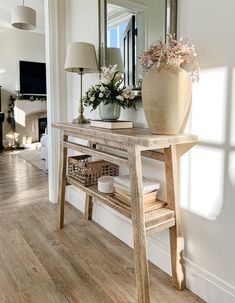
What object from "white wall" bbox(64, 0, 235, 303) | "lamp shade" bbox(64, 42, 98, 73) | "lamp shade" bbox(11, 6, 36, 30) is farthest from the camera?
"lamp shade" bbox(11, 6, 36, 30)

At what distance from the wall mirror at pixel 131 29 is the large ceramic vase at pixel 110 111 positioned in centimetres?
20

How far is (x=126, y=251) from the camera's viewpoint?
77.3 inches

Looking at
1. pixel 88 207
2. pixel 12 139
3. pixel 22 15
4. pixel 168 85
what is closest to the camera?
pixel 168 85

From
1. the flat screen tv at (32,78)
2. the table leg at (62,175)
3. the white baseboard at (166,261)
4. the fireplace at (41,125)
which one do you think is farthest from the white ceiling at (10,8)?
the white baseboard at (166,261)

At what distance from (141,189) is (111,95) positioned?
2.27 ft

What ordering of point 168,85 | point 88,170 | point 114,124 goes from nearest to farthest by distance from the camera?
point 168,85
point 114,124
point 88,170

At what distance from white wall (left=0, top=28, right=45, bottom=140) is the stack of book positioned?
5480mm

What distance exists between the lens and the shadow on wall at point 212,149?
1.30m

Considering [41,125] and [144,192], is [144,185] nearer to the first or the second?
[144,192]

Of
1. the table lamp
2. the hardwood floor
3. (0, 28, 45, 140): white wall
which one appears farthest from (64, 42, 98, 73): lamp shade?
(0, 28, 45, 140): white wall

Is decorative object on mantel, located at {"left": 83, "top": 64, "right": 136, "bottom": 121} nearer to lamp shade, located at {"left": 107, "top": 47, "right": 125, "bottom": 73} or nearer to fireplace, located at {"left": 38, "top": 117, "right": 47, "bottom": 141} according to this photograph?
lamp shade, located at {"left": 107, "top": 47, "right": 125, "bottom": 73}

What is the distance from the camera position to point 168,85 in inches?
50.9

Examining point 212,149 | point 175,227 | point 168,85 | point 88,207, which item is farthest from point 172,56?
point 88,207

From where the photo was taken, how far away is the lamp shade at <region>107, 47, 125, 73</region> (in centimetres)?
196
